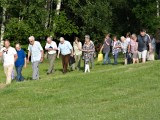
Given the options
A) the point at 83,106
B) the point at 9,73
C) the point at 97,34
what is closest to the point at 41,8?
the point at 97,34

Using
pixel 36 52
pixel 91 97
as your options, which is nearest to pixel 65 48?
pixel 36 52

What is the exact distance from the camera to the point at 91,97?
14367mm

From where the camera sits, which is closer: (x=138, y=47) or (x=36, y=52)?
(x=36, y=52)

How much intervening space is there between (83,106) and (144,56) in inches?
443

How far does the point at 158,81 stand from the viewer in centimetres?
1638

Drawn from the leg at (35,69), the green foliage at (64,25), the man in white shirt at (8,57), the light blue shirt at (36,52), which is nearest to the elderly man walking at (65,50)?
the light blue shirt at (36,52)

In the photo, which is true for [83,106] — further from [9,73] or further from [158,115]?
[9,73]

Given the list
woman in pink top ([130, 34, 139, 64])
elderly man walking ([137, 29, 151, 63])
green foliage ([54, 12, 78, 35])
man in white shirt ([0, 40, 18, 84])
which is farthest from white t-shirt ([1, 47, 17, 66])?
green foliage ([54, 12, 78, 35])

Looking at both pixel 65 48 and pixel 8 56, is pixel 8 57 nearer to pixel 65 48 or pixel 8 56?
pixel 8 56

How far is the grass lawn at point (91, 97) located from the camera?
1130cm

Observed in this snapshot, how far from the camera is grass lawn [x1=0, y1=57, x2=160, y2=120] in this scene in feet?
37.1

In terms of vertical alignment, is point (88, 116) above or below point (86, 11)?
below

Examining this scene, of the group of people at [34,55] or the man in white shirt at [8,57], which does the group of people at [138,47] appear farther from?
the man in white shirt at [8,57]

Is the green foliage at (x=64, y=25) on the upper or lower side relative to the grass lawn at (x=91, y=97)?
upper
